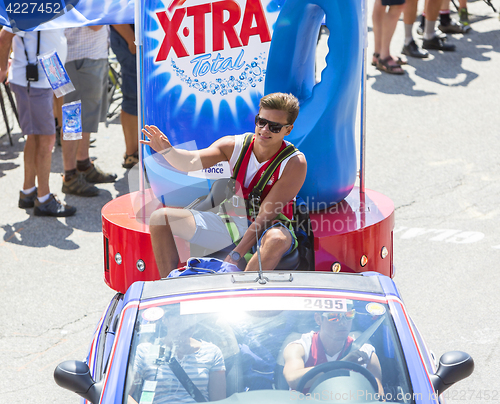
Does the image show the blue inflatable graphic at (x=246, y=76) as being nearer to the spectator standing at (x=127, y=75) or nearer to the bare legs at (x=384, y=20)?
the spectator standing at (x=127, y=75)

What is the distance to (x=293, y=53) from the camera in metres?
4.07

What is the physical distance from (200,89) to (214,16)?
462mm

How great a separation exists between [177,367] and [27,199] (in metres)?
4.13

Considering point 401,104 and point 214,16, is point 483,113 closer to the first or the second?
point 401,104

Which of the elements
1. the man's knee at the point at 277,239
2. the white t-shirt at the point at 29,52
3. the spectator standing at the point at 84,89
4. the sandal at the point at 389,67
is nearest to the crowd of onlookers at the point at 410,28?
the sandal at the point at 389,67

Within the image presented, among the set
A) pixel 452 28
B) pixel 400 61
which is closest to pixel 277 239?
pixel 400 61

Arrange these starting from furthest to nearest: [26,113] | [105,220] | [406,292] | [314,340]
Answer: [26,113] < [406,292] < [105,220] < [314,340]

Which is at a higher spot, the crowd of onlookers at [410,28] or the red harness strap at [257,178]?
the crowd of onlookers at [410,28]

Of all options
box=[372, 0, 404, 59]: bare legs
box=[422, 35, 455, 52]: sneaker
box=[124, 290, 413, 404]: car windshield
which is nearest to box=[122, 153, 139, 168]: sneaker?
box=[372, 0, 404, 59]: bare legs

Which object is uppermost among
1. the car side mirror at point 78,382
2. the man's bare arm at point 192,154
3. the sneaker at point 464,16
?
the sneaker at point 464,16

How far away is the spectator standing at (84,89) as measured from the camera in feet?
20.2

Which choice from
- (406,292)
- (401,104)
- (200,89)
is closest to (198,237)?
(200,89)

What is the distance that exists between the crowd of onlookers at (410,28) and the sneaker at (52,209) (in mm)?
4931

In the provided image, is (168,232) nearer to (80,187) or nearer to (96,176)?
(80,187)
